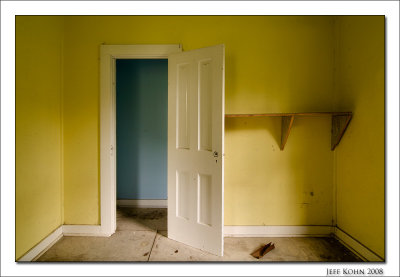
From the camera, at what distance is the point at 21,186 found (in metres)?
1.85

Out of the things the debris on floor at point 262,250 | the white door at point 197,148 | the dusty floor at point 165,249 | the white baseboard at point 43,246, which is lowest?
the dusty floor at point 165,249

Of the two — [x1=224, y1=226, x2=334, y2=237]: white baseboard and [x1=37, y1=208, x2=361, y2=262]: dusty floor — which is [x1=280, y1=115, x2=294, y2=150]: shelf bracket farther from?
[x1=37, y1=208, x2=361, y2=262]: dusty floor

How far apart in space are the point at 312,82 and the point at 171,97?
5.32 ft

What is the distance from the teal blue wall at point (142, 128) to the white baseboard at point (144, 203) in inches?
2.5

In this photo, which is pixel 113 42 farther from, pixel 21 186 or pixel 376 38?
pixel 376 38

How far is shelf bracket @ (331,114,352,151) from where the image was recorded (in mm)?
2157

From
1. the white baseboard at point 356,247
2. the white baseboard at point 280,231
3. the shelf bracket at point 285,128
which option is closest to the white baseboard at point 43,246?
the white baseboard at point 280,231

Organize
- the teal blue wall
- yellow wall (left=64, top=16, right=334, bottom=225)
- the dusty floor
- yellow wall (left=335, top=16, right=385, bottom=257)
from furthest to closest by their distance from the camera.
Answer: the teal blue wall, yellow wall (left=64, top=16, right=334, bottom=225), the dusty floor, yellow wall (left=335, top=16, right=385, bottom=257)

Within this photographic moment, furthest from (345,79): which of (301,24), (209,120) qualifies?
(209,120)

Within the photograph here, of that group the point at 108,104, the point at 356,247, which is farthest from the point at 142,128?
the point at 356,247

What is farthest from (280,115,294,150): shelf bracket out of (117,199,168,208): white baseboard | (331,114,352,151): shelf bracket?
(117,199,168,208): white baseboard

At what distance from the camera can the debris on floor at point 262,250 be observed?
2.02 metres

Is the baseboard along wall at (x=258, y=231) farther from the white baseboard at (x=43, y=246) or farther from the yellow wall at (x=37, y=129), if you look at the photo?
the yellow wall at (x=37, y=129)

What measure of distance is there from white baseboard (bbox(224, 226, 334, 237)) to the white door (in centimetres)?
44
